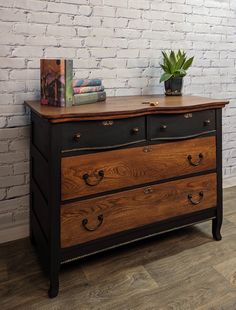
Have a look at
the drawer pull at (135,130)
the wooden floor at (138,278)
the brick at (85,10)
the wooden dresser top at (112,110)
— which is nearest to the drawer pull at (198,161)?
the wooden dresser top at (112,110)

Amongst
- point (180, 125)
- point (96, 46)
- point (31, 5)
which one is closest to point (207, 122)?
point (180, 125)

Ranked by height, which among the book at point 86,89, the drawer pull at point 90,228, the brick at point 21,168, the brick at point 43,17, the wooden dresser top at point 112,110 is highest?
the brick at point 43,17

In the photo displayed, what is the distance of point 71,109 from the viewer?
1486mm

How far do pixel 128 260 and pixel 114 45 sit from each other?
1382 millimetres

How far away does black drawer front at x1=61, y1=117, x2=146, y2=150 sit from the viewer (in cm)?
142

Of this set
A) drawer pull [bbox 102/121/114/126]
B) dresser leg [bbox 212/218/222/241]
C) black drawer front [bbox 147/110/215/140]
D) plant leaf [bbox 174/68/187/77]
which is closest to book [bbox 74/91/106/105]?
drawer pull [bbox 102/121/114/126]

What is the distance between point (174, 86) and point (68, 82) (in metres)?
0.87

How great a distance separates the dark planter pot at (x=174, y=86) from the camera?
212 cm

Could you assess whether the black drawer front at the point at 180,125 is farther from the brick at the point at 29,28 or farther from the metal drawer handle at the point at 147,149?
the brick at the point at 29,28

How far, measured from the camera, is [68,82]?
154cm

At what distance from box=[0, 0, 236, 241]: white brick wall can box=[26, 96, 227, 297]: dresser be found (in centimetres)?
16

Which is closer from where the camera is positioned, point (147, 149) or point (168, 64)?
point (147, 149)

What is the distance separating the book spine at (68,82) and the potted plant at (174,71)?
0.76 metres

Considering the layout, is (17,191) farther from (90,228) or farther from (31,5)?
(31,5)
